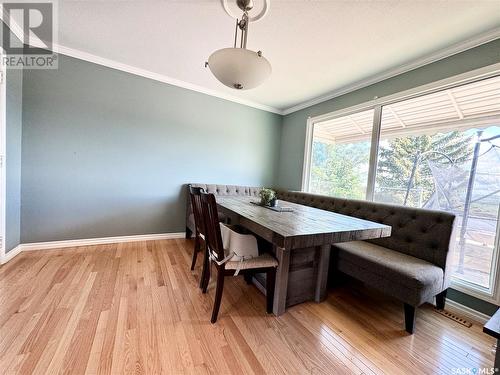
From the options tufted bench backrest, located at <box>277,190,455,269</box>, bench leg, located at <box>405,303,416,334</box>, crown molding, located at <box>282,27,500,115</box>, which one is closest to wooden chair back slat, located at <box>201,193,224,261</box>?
bench leg, located at <box>405,303,416,334</box>

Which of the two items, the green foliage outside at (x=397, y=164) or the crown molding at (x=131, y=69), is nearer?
the green foliage outside at (x=397, y=164)

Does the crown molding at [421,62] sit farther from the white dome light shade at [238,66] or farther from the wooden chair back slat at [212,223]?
the wooden chair back slat at [212,223]

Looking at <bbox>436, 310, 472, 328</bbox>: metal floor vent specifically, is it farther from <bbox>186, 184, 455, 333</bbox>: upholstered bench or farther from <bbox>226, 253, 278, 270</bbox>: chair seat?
<bbox>226, 253, 278, 270</bbox>: chair seat

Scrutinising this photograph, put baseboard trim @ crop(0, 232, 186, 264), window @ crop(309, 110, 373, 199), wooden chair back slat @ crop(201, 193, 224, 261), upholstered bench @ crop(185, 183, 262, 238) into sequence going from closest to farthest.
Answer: wooden chair back slat @ crop(201, 193, 224, 261) < baseboard trim @ crop(0, 232, 186, 264) < window @ crop(309, 110, 373, 199) < upholstered bench @ crop(185, 183, 262, 238)

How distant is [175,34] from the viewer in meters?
1.99

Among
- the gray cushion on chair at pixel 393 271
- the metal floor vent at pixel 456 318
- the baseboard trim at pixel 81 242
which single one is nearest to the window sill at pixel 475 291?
the metal floor vent at pixel 456 318

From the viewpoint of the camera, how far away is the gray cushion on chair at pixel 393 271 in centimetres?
144

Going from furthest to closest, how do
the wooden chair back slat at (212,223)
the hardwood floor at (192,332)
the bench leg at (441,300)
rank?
the bench leg at (441,300), the wooden chair back slat at (212,223), the hardwood floor at (192,332)

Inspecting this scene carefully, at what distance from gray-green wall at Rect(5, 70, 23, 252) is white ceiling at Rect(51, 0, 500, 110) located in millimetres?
708

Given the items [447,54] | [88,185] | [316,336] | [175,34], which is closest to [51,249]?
[88,185]

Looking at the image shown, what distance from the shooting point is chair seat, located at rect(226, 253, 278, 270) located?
147 cm

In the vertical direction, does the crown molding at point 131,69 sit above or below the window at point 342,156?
above

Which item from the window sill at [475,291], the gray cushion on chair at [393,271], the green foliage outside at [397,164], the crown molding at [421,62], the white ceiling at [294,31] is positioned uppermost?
the white ceiling at [294,31]

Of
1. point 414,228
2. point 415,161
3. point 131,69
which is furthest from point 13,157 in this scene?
point 415,161
